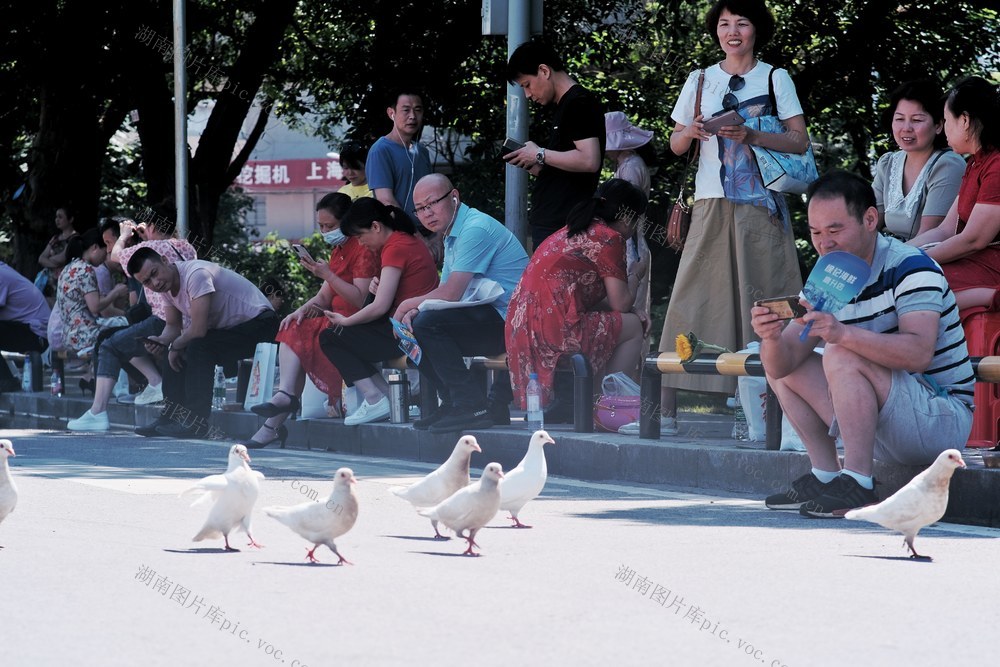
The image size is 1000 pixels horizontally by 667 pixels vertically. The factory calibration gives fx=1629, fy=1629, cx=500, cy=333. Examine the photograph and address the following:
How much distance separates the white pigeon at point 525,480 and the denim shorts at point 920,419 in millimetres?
1450

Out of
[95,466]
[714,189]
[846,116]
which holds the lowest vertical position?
[95,466]

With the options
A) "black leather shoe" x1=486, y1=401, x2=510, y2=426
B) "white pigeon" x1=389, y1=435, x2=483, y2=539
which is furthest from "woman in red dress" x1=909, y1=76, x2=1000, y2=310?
"black leather shoe" x1=486, y1=401, x2=510, y2=426

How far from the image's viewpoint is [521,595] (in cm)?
520

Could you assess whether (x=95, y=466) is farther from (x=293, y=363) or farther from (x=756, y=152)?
(x=756, y=152)

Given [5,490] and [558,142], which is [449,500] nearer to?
[5,490]

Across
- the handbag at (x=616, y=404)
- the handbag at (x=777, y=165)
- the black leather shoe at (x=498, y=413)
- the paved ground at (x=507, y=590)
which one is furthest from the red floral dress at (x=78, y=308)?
the handbag at (x=777, y=165)

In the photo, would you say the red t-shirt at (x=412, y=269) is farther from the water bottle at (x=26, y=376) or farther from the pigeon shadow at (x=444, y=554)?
the water bottle at (x=26, y=376)

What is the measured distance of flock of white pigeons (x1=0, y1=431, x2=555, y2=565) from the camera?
583 cm

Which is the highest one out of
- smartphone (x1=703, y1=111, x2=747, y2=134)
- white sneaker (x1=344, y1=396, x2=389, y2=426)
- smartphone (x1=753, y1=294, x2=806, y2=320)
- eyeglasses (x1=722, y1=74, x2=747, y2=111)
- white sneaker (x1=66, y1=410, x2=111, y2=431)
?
eyeglasses (x1=722, y1=74, x2=747, y2=111)

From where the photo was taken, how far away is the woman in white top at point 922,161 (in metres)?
8.57

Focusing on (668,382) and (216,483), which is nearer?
(216,483)

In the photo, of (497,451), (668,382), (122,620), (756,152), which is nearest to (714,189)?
(756,152)

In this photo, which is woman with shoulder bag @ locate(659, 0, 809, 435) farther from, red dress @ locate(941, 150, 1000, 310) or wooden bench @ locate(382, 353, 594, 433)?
red dress @ locate(941, 150, 1000, 310)

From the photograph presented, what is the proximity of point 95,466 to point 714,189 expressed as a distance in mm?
4174
